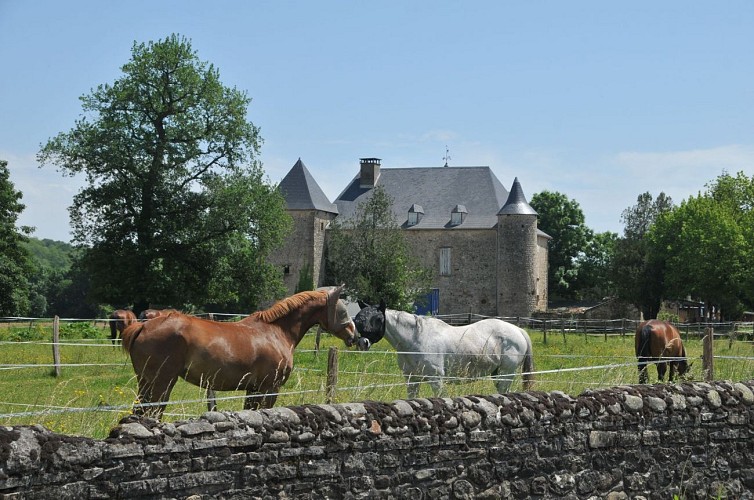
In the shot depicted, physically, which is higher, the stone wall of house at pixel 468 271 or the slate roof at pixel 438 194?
the slate roof at pixel 438 194

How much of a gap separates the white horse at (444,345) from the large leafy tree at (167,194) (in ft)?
Answer: 101

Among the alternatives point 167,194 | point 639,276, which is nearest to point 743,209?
point 639,276

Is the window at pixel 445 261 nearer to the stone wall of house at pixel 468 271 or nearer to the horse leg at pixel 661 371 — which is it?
the stone wall of house at pixel 468 271

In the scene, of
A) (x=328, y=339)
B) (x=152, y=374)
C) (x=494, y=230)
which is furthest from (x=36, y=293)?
(x=152, y=374)

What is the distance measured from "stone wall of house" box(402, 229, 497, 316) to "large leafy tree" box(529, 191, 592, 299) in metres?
14.6

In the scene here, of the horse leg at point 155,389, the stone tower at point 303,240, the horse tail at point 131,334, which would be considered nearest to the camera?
the horse leg at point 155,389

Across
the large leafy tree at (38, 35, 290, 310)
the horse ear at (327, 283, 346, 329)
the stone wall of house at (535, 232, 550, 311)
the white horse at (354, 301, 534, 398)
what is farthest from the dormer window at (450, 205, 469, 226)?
the horse ear at (327, 283, 346, 329)

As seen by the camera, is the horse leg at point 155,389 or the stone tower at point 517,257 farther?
the stone tower at point 517,257

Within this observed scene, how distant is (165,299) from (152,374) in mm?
32901

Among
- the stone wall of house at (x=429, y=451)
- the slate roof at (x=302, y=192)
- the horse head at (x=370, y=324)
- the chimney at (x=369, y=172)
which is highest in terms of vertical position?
the chimney at (x=369, y=172)

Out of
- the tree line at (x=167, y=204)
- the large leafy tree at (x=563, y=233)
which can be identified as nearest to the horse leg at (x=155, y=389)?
the tree line at (x=167, y=204)

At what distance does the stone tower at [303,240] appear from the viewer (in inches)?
2576

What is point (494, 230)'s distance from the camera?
216ft

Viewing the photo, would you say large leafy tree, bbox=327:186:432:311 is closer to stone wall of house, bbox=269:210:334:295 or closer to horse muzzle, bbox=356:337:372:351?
stone wall of house, bbox=269:210:334:295
